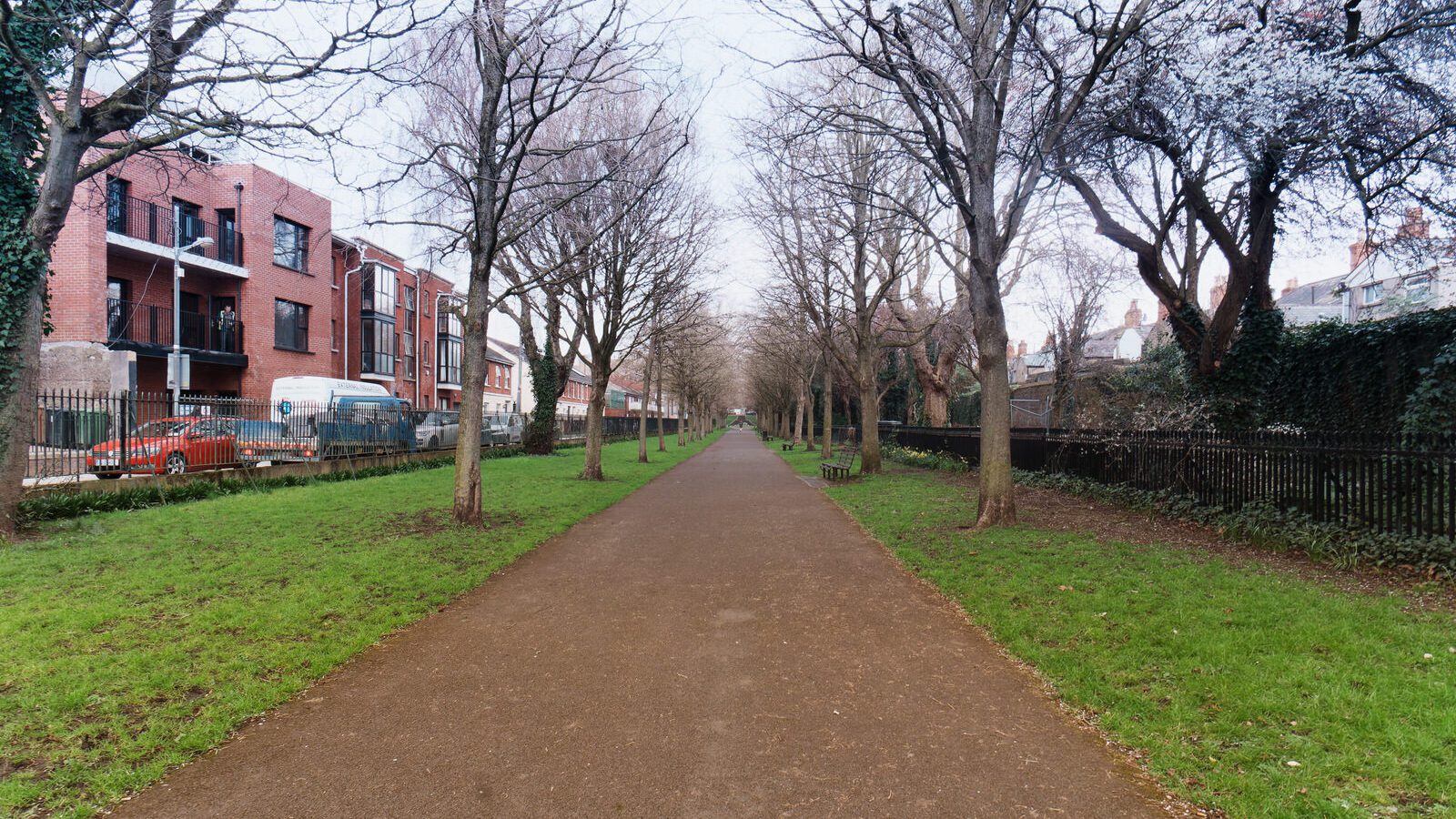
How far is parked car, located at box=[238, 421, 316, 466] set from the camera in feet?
47.2

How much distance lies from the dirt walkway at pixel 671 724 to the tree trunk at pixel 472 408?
3.64 meters

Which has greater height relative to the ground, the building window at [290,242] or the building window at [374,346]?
the building window at [290,242]

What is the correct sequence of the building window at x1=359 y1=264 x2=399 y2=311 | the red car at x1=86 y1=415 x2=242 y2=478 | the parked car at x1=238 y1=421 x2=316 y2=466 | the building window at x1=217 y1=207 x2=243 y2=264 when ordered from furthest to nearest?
the building window at x1=359 y1=264 x2=399 y2=311
the building window at x1=217 y1=207 x2=243 y2=264
the parked car at x1=238 y1=421 x2=316 y2=466
the red car at x1=86 y1=415 x2=242 y2=478

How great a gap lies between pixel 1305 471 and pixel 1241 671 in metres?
5.09

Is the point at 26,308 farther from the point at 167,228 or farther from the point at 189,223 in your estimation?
the point at 189,223

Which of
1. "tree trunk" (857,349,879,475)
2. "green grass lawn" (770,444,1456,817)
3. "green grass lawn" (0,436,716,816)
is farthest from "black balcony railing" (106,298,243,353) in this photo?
"green grass lawn" (770,444,1456,817)

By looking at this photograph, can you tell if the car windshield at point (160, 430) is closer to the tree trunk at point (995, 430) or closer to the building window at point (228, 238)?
the tree trunk at point (995, 430)

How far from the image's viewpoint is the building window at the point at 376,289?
34.4 metres

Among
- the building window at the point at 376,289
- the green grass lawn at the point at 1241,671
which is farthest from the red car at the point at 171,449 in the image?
the building window at the point at 376,289

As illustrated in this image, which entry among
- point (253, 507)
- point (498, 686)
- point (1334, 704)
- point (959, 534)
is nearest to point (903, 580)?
point (959, 534)

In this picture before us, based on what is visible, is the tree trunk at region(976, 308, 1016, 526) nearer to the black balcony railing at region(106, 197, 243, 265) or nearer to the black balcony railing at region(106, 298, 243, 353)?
the black balcony railing at region(106, 197, 243, 265)

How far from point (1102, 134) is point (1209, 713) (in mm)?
9372

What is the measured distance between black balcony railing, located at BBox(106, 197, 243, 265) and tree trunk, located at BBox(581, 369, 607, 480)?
43.9 ft

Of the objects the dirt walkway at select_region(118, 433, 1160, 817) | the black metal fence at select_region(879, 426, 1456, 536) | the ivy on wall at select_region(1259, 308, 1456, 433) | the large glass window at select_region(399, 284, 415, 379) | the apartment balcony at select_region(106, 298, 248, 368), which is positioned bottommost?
the dirt walkway at select_region(118, 433, 1160, 817)
